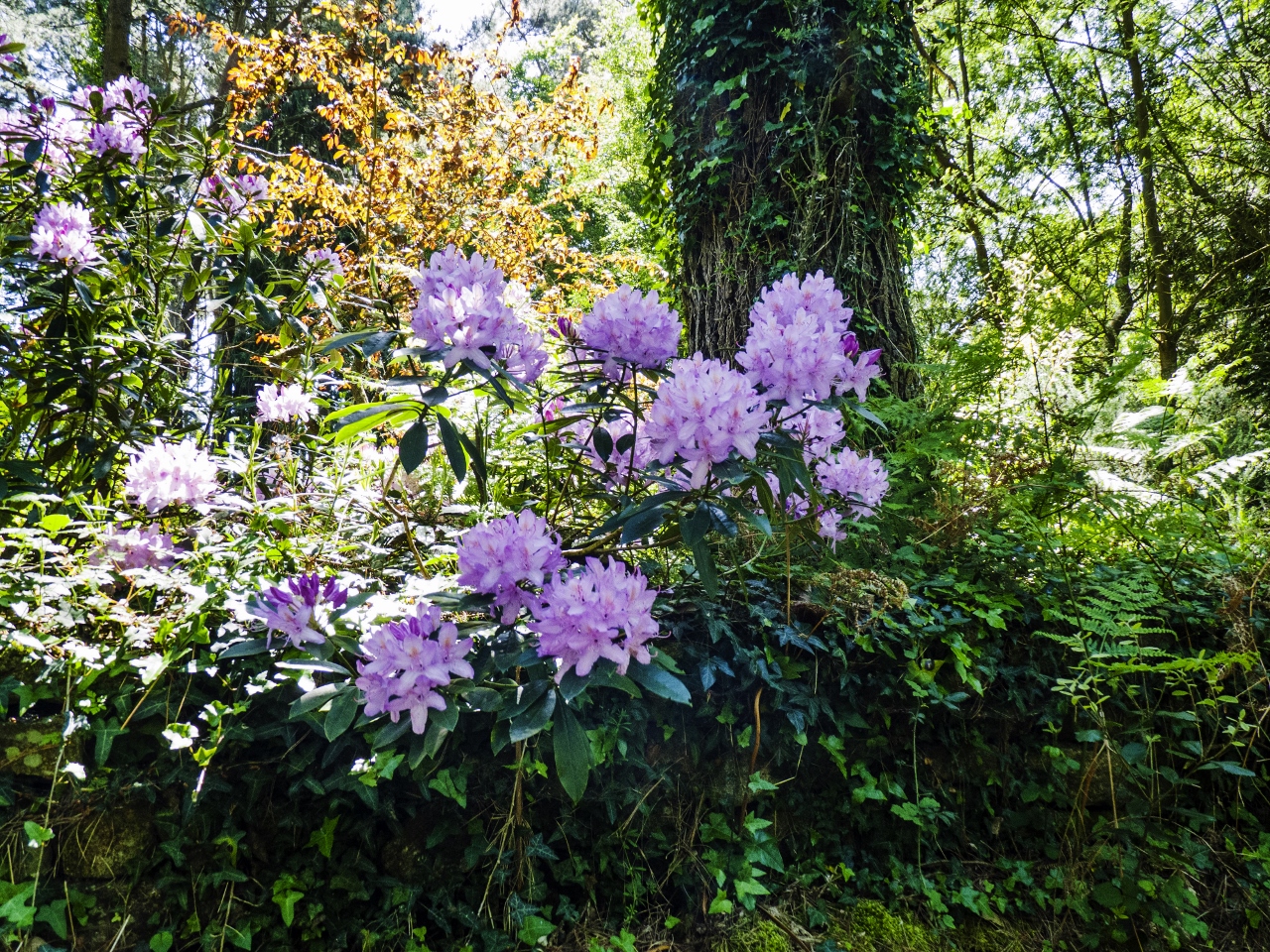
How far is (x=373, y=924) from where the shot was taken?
1514 millimetres

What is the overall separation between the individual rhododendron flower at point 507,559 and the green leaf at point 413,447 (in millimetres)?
178

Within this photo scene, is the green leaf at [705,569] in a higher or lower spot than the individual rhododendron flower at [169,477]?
lower

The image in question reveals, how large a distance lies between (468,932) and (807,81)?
373cm

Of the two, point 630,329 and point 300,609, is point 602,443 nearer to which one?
point 630,329

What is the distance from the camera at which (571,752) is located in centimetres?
113

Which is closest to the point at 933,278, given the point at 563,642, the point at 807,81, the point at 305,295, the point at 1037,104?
the point at 1037,104

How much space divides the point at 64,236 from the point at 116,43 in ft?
17.6

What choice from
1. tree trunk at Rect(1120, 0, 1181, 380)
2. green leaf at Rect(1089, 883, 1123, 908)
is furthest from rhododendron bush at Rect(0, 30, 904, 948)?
tree trunk at Rect(1120, 0, 1181, 380)

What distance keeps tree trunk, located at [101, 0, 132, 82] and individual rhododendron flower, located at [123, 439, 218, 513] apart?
Answer: 18.8ft

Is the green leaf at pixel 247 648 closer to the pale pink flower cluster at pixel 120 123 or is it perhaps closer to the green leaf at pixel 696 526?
the green leaf at pixel 696 526

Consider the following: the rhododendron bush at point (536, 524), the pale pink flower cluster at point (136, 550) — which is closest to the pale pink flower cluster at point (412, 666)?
the rhododendron bush at point (536, 524)

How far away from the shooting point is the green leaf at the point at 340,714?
115 cm

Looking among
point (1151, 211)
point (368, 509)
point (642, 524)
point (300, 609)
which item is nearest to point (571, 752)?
point (642, 524)

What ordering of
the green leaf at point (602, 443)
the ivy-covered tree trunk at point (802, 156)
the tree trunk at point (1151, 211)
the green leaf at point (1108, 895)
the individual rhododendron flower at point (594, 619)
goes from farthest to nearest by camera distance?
1. the tree trunk at point (1151, 211)
2. the ivy-covered tree trunk at point (802, 156)
3. the green leaf at point (1108, 895)
4. the green leaf at point (602, 443)
5. the individual rhododendron flower at point (594, 619)
